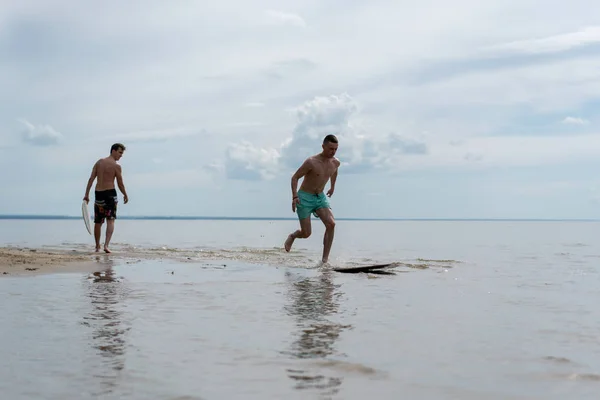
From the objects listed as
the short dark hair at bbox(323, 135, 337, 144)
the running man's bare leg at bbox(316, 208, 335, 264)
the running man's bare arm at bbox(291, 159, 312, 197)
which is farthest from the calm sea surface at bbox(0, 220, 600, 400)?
the short dark hair at bbox(323, 135, 337, 144)

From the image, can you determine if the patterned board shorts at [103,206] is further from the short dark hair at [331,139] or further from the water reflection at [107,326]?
the short dark hair at [331,139]

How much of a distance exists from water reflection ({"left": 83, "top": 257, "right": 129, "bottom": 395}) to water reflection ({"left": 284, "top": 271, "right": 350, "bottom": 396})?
99 centimetres

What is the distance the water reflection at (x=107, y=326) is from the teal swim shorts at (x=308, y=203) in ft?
12.4

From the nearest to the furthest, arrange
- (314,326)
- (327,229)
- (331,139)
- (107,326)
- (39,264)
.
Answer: (107,326), (314,326), (39,264), (331,139), (327,229)

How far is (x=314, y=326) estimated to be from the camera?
190 inches

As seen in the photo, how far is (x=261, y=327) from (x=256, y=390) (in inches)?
64.9

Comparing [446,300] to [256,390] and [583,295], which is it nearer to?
[583,295]

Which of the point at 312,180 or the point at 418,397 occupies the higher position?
the point at 312,180

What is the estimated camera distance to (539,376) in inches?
138

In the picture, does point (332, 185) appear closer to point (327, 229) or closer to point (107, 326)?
point (327, 229)

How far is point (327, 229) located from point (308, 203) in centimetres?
57

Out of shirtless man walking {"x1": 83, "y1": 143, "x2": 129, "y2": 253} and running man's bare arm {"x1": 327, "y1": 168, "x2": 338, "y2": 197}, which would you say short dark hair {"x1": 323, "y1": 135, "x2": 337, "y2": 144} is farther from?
shirtless man walking {"x1": 83, "y1": 143, "x2": 129, "y2": 253}

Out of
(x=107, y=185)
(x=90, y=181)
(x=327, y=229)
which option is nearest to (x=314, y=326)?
(x=327, y=229)

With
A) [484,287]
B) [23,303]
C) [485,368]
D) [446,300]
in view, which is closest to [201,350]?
[485,368]
